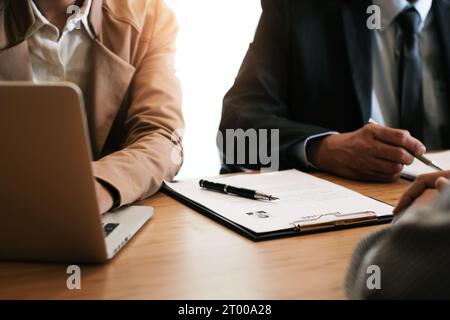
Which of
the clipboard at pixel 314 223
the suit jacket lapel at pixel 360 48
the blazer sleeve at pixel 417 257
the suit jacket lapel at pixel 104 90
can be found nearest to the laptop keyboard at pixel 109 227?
the clipboard at pixel 314 223

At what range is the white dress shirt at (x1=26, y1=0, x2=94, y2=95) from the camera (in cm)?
128

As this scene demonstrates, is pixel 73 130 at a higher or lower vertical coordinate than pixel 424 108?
higher

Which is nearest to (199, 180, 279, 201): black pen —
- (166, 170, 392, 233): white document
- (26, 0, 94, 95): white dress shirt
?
(166, 170, 392, 233): white document

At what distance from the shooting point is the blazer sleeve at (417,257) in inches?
21.3

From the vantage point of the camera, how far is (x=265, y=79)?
5.04 feet

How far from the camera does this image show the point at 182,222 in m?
0.91

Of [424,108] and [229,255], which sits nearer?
[229,255]

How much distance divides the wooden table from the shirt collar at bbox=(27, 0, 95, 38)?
60 cm

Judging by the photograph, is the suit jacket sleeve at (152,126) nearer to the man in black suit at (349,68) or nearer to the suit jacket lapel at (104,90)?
the suit jacket lapel at (104,90)

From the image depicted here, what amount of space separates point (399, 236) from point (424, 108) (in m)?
1.10

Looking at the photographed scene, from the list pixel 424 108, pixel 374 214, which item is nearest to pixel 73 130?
pixel 374 214

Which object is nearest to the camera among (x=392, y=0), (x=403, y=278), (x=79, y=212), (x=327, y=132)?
(x=403, y=278)

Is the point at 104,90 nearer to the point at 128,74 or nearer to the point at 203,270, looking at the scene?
the point at 128,74

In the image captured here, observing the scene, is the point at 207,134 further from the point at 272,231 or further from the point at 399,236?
the point at 399,236
